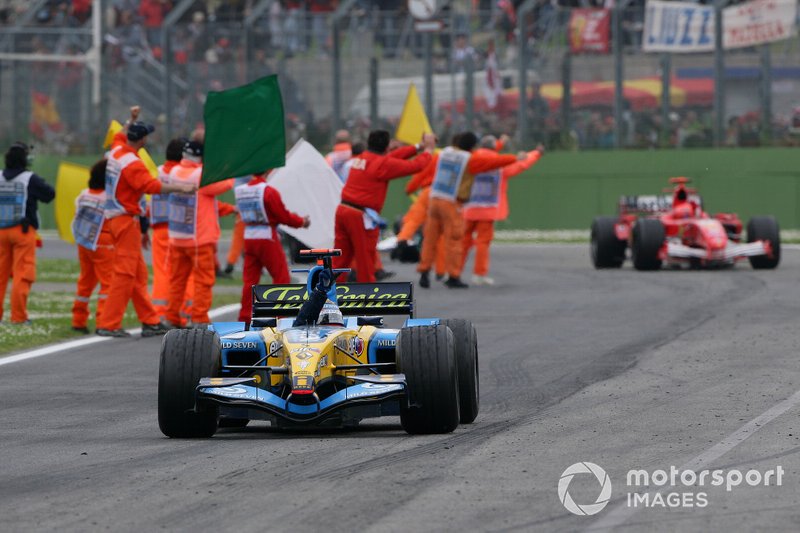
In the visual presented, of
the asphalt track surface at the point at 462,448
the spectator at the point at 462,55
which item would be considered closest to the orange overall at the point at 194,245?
the asphalt track surface at the point at 462,448

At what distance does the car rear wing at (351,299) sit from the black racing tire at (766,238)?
1351 centimetres

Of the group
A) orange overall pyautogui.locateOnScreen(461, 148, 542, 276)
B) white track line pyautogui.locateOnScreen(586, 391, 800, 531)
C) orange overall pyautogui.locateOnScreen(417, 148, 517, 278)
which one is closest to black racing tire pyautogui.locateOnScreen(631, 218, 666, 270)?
orange overall pyautogui.locateOnScreen(461, 148, 542, 276)

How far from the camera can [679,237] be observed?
76.1 ft

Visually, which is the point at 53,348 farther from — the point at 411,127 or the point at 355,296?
the point at 411,127

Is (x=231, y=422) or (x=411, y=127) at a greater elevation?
(x=411, y=127)

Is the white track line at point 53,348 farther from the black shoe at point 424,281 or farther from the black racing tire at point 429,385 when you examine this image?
the black racing tire at point 429,385

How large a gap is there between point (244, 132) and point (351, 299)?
5567 millimetres

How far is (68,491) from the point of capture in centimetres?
688

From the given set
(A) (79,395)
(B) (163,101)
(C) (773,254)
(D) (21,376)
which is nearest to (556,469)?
(A) (79,395)

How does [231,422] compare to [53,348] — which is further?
[53,348]

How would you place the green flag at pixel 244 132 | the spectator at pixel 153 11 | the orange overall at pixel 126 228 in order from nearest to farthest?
the orange overall at pixel 126 228 → the green flag at pixel 244 132 → the spectator at pixel 153 11

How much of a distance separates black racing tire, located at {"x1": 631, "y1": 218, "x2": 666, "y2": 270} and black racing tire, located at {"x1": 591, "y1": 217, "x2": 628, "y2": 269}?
2.60ft

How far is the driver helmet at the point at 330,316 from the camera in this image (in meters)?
8.95

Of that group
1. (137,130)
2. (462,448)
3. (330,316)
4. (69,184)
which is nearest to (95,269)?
(137,130)
